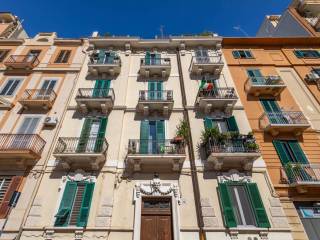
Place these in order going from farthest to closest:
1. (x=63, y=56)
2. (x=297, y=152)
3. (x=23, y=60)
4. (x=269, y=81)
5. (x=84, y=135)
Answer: (x=63, y=56) → (x=23, y=60) → (x=269, y=81) → (x=84, y=135) → (x=297, y=152)

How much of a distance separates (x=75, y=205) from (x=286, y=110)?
13291 millimetres

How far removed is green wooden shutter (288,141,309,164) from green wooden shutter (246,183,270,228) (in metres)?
3.27

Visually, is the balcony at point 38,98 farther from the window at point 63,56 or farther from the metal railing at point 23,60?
the window at point 63,56

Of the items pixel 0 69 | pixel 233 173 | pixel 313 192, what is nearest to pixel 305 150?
pixel 313 192

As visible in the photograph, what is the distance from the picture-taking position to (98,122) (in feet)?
45.2

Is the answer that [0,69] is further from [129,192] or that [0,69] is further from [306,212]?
[306,212]

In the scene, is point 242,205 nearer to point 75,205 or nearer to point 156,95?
point 75,205

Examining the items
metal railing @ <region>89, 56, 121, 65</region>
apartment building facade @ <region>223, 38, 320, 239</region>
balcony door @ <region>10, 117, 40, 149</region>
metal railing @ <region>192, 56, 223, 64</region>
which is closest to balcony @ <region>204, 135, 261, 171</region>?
apartment building facade @ <region>223, 38, 320, 239</region>

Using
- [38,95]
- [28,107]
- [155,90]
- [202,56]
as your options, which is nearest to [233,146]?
[155,90]

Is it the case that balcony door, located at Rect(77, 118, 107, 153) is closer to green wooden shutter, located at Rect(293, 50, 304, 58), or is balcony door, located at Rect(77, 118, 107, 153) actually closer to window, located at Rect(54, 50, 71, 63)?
window, located at Rect(54, 50, 71, 63)

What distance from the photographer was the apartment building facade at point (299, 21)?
2144 cm

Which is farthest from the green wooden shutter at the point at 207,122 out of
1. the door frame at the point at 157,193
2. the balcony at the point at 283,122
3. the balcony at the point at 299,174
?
the balcony at the point at 299,174

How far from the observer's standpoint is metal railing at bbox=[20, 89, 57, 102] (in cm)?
1425

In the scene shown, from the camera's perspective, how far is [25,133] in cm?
1289
